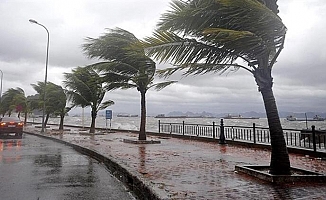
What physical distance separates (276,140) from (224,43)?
8.33 feet

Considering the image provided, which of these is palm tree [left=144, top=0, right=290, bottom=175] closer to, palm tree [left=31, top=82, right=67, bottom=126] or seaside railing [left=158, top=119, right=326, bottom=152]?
seaside railing [left=158, top=119, right=326, bottom=152]

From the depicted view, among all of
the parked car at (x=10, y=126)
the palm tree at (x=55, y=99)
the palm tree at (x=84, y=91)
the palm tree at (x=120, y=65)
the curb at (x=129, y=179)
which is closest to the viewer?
the curb at (x=129, y=179)

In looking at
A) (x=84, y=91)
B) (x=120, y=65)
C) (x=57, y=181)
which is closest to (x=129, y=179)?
(x=57, y=181)

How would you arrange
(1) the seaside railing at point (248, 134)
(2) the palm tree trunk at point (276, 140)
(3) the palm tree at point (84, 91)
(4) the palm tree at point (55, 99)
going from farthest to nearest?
(4) the palm tree at point (55, 99) → (3) the palm tree at point (84, 91) → (1) the seaside railing at point (248, 134) → (2) the palm tree trunk at point (276, 140)

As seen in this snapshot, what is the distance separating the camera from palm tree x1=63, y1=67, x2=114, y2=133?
26.1 m

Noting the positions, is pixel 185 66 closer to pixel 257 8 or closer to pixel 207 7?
pixel 207 7

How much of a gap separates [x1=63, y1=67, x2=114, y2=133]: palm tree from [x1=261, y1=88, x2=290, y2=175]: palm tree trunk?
64.1 feet

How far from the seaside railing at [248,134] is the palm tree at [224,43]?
182 inches

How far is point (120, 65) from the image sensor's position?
17.2m

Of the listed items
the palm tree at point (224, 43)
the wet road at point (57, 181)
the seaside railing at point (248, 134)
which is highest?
the palm tree at point (224, 43)

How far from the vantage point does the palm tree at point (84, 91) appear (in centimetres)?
2611

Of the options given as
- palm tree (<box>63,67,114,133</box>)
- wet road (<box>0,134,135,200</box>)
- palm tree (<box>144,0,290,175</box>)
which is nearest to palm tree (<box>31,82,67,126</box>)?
palm tree (<box>63,67,114,133</box>)

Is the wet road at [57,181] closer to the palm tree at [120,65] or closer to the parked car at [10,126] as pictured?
the palm tree at [120,65]

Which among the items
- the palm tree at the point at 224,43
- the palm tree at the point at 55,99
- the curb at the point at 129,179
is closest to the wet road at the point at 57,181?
the curb at the point at 129,179
